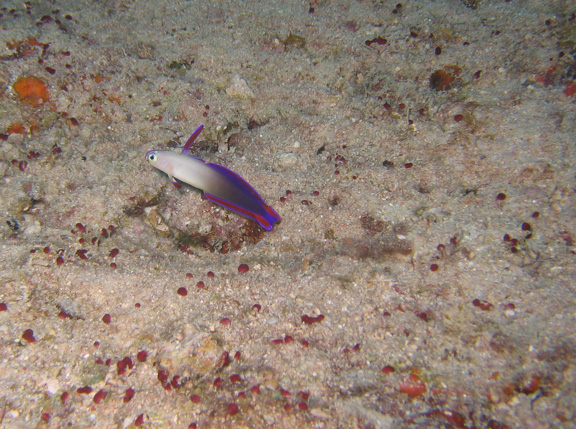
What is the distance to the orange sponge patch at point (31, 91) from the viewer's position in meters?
5.00

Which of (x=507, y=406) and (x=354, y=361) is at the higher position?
(x=507, y=406)

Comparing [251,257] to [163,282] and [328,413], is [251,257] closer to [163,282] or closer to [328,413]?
[163,282]

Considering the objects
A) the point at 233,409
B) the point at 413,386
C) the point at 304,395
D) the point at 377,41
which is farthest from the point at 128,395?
the point at 377,41

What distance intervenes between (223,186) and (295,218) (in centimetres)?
112

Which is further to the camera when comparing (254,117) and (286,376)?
(254,117)

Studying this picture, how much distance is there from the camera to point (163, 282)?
11.8 ft

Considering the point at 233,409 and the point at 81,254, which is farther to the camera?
the point at 81,254

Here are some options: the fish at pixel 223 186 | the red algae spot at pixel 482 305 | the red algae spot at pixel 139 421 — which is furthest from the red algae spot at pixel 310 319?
the red algae spot at pixel 139 421

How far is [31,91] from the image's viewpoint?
5.03 metres

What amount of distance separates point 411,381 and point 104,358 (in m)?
2.89

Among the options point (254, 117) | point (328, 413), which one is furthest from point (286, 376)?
point (254, 117)

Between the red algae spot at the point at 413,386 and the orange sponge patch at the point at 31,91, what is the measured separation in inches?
255

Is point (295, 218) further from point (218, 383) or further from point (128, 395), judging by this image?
point (128, 395)

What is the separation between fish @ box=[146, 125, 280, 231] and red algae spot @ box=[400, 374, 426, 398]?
2076 mm
